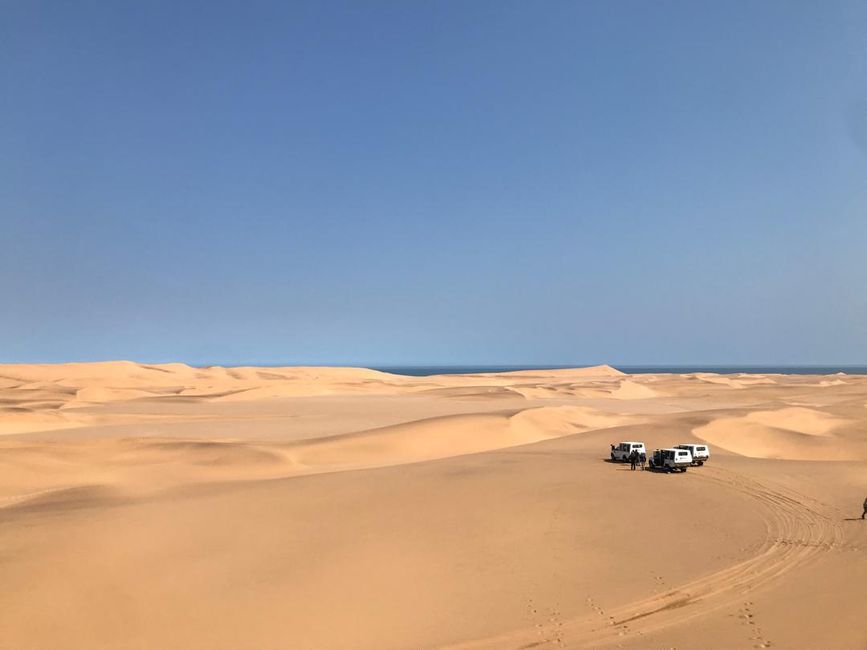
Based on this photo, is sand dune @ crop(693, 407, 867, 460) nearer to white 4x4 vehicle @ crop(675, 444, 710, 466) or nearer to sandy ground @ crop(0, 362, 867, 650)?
sandy ground @ crop(0, 362, 867, 650)

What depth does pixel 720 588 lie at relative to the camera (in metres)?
9.84

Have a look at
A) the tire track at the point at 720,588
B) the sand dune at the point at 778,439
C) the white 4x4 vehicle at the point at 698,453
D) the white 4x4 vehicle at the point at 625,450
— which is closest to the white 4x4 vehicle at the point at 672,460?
the white 4x4 vehicle at the point at 698,453

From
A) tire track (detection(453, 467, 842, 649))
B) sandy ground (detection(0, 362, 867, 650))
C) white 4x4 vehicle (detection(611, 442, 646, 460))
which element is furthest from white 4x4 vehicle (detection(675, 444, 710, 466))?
tire track (detection(453, 467, 842, 649))

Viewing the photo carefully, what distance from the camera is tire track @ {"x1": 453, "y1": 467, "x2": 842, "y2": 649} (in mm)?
8359

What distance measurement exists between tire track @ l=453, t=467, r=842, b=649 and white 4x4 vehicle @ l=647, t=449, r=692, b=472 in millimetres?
3672

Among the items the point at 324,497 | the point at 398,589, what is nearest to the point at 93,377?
the point at 324,497

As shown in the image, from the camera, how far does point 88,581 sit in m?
9.91

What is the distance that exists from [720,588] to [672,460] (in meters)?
9.23

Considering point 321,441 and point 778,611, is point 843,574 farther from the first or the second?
point 321,441

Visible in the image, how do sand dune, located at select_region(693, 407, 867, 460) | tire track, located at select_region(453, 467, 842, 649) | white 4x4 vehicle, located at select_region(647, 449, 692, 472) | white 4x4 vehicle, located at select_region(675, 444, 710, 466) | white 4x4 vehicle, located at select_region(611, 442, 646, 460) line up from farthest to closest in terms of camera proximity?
sand dune, located at select_region(693, 407, 867, 460)
white 4x4 vehicle, located at select_region(611, 442, 646, 460)
white 4x4 vehicle, located at select_region(675, 444, 710, 466)
white 4x4 vehicle, located at select_region(647, 449, 692, 472)
tire track, located at select_region(453, 467, 842, 649)

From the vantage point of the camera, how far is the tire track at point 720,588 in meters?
8.36

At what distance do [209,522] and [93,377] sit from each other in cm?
7241

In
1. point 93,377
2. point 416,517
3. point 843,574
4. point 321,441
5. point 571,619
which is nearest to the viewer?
point 571,619

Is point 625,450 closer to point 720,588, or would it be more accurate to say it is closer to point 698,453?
point 698,453
